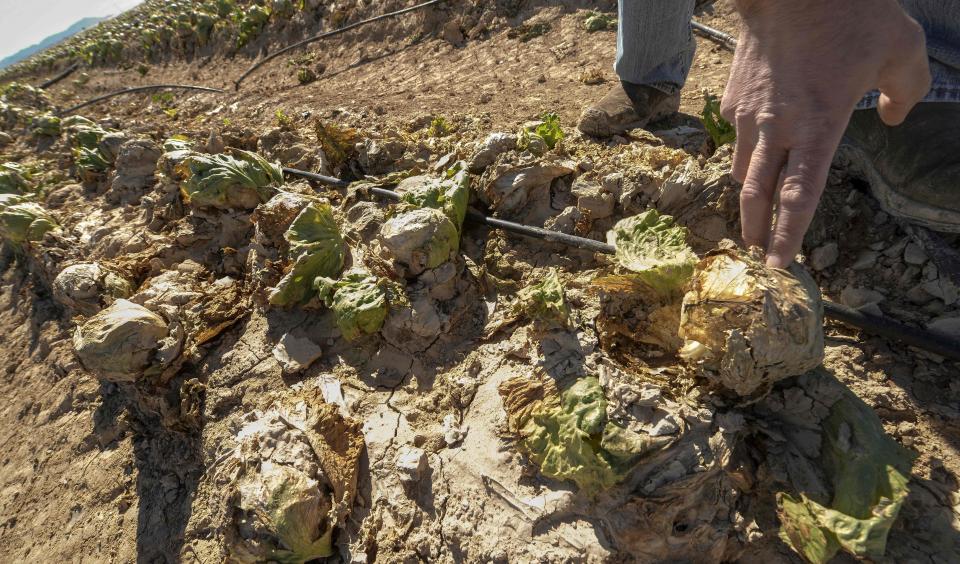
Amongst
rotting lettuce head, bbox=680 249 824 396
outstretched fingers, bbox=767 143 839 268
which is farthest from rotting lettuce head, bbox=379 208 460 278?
outstretched fingers, bbox=767 143 839 268

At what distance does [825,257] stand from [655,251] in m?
0.93

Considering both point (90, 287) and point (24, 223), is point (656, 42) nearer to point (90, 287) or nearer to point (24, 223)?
point (90, 287)

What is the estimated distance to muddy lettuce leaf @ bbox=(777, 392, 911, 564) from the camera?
1.52 m

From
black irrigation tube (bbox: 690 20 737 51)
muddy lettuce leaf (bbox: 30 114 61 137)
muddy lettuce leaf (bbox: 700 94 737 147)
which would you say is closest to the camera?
muddy lettuce leaf (bbox: 700 94 737 147)

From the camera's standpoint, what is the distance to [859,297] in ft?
7.30

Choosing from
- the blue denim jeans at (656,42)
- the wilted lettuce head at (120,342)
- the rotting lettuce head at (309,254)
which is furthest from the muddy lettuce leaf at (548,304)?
the wilted lettuce head at (120,342)

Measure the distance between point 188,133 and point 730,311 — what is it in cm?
544

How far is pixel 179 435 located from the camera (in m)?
2.90

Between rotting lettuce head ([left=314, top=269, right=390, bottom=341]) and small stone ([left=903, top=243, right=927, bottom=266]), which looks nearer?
small stone ([left=903, top=243, right=927, bottom=266])

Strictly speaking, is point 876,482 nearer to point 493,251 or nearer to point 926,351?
point 926,351

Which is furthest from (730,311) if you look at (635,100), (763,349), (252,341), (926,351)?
(252,341)

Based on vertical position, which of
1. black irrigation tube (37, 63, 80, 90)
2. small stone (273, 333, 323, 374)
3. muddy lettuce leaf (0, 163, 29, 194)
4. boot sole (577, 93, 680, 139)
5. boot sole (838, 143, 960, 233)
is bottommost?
small stone (273, 333, 323, 374)

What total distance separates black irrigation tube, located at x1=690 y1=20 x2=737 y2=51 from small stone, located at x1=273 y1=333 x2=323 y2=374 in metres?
4.58

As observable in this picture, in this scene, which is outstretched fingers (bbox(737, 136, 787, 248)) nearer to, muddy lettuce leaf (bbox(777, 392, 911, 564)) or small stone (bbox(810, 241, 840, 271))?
muddy lettuce leaf (bbox(777, 392, 911, 564))
